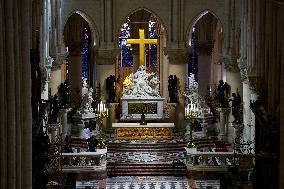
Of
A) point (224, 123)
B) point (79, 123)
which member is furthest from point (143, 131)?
point (224, 123)

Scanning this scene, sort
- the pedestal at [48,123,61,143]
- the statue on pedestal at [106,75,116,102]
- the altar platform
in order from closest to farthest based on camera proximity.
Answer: the pedestal at [48,123,61,143] → the altar platform → the statue on pedestal at [106,75,116,102]

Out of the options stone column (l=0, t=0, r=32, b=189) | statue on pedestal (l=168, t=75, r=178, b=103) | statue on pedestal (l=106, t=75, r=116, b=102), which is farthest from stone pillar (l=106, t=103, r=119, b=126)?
stone column (l=0, t=0, r=32, b=189)

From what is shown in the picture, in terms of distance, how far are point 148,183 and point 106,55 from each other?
12.6 metres

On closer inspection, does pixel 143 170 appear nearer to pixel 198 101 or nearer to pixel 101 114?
pixel 101 114

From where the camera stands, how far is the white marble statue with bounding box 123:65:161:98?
45.5 m

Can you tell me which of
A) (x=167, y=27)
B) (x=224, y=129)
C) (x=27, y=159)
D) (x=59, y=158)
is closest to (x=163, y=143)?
(x=224, y=129)

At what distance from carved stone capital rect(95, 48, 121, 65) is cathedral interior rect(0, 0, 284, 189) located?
7 centimetres

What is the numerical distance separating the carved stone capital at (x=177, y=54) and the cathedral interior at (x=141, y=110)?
0.06m

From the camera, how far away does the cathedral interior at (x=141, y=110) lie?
21281 millimetres

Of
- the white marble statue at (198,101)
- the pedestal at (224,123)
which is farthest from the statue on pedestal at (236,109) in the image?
the white marble statue at (198,101)

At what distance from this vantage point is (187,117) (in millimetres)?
46188

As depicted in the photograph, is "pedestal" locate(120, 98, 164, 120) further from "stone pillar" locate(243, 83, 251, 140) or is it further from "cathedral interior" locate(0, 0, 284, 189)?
"stone pillar" locate(243, 83, 251, 140)

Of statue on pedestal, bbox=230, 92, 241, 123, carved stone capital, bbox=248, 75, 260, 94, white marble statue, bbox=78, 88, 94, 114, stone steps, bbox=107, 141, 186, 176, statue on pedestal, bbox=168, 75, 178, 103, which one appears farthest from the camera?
statue on pedestal, bbox=168, 75, 178, 103

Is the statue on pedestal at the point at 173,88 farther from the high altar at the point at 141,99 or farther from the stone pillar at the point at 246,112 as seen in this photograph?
the stone pillar at the point at 246,112
